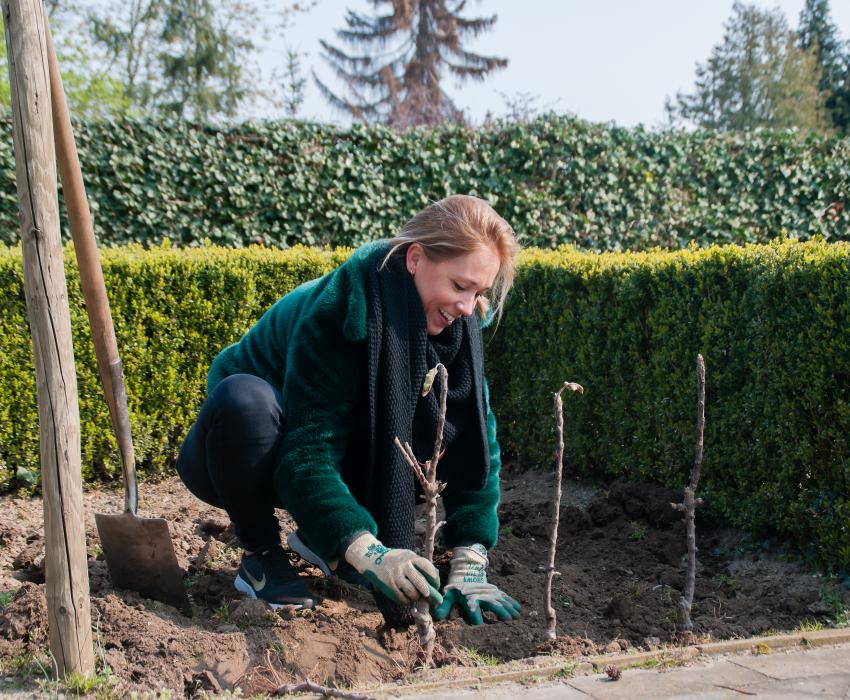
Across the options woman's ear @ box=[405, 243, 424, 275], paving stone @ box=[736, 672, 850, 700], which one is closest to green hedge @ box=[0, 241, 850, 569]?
paving stone @ box=[736, 672, 850, 700]

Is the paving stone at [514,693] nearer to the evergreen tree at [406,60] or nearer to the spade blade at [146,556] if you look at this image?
the spade blade at [146,556]

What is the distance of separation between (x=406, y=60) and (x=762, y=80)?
1391 centimetres

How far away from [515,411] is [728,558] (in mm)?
2244

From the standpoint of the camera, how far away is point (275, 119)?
8797 millimetres

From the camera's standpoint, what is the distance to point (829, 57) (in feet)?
130

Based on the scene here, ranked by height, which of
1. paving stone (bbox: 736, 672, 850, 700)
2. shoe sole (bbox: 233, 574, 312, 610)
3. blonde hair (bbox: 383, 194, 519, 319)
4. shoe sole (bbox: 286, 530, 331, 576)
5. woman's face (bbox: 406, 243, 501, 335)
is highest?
blonde hair (bbox: 383, 194, 519, 319)

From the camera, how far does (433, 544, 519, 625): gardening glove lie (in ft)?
9.99

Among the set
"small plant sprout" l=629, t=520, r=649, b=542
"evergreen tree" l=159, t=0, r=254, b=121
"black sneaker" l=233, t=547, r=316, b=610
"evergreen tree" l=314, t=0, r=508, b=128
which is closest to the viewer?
"black sneaker" l=233, t=547, r=316, b=610

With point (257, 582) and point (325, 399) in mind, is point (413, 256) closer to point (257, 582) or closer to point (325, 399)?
point (325, 399)

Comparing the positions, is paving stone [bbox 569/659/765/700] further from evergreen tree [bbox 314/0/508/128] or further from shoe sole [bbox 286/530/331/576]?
evergreen tree [bbox 314/0/508/128]

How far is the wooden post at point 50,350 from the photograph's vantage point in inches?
93.3

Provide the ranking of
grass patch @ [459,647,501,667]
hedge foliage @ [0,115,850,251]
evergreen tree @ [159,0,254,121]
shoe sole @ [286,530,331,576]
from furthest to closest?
evergreen tree @ [159,0,254,121], hedge foliage @ [0,115,850,251], shoe sole @ [286,530,331,576], grass patch @ [459,647,501,667]

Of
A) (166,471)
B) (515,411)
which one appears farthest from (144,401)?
(515,411)

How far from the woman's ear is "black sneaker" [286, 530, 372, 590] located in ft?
Answer: 3.72
